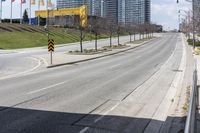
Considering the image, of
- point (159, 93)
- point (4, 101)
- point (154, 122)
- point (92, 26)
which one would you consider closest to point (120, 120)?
point (154, 122)

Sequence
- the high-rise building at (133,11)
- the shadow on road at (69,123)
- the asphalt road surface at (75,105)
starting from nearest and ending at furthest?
the shadow on road at (69,123) → the asphalt road surface at (75,105) → the high-rise building at (133,11)

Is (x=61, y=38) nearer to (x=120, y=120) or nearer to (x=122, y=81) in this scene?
(x=122, y=81)

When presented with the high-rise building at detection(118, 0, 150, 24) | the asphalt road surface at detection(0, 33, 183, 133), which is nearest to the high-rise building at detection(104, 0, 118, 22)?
the high-rise building at detection(118, 0, 150, 24)

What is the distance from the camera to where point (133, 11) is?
152m

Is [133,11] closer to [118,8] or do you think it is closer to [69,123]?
[118,8]

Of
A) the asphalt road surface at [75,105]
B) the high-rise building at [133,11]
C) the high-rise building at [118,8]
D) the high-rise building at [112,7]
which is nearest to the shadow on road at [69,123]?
the asphalt road surface at [75,105]

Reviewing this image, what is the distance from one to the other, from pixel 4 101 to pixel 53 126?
4.30 meters

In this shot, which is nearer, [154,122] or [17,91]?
[154,122]

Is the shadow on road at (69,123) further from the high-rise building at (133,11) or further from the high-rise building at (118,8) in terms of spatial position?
the high-rise building at (133,11)

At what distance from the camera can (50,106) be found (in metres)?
13.0

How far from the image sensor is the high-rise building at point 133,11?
138 meters

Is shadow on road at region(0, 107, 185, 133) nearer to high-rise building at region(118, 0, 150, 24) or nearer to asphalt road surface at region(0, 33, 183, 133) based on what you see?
asphalt road surface at region(0, 33, 183, 133)

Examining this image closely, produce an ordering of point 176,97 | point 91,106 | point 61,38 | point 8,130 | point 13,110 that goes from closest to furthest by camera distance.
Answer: point 8,130
point 13,110
point 91,106
point 176,97
point 61,38

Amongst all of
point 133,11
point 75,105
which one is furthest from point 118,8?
point 75,105
